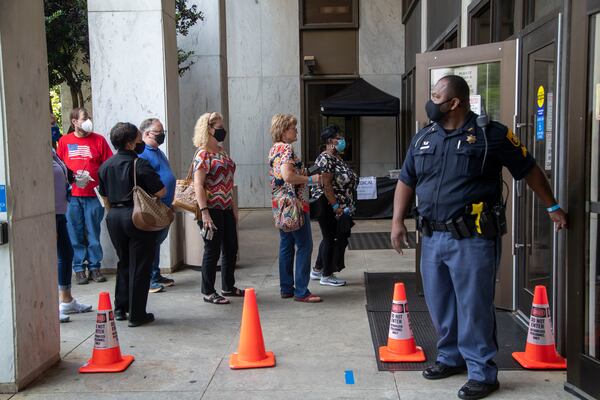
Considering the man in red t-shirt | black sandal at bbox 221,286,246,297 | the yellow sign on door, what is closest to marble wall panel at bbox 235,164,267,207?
the man in red t-shirt

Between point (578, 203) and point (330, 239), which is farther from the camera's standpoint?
point (330, 239)

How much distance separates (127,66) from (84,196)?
173cm

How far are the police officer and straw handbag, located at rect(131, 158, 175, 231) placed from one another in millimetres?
2346

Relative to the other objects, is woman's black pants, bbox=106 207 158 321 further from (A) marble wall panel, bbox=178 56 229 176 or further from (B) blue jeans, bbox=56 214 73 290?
(A) marble wall panel, bbox=178 56 229 176

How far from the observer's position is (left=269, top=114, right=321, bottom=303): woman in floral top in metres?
5.67

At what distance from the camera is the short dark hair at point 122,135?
505 centimetres

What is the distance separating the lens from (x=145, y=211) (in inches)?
196

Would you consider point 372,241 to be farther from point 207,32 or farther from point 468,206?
point 468,206

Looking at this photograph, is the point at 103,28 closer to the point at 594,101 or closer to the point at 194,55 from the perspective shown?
the point at 194,55

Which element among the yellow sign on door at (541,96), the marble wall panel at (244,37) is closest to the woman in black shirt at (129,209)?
the yellow sign on door at (541,96)

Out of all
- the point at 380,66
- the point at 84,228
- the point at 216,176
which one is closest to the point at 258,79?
the point at 380,66

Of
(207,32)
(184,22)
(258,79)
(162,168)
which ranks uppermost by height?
(184,22)

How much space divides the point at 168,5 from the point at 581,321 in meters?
6.22

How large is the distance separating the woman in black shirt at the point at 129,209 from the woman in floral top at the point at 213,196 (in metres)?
0.56
